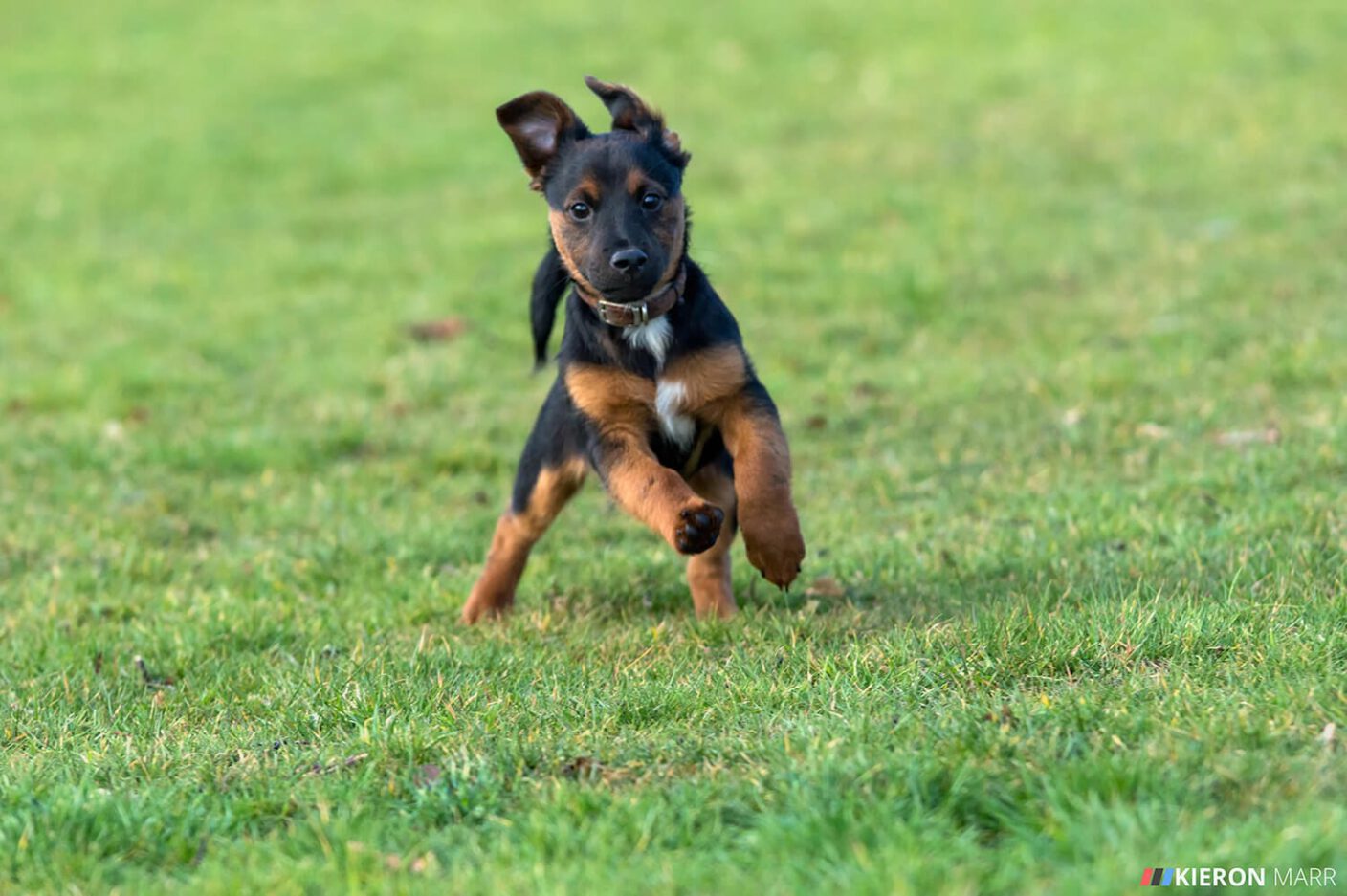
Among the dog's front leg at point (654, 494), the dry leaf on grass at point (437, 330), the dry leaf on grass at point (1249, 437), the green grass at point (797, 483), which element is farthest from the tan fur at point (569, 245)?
the dry leaf on grass at point (437, 330)

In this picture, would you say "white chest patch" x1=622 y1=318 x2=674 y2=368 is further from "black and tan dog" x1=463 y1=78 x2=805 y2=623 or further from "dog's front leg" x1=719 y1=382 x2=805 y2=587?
"dog's front leg" x1=719 y1=382 x2=805 y2=587

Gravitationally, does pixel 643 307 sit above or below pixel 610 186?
below

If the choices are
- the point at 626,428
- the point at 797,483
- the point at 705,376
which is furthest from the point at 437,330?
the point at 705,376

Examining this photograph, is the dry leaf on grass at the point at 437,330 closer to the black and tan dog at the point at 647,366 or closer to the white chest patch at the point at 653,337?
the black and tan dog at the point at 647,366

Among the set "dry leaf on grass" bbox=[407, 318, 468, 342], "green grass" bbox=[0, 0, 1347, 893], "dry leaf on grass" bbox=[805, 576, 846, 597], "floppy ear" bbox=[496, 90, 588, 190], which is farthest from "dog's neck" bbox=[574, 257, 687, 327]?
"dry leaf on grass" bbox=[407, 318, 468, 342]

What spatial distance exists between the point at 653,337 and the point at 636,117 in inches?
39.5

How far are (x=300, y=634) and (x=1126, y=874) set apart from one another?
11.8 feet

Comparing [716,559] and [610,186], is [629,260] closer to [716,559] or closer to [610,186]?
[610,186]

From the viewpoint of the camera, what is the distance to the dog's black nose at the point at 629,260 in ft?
16.6

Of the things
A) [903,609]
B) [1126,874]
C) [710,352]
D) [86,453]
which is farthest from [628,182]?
[86,453]

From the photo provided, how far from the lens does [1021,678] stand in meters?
4.25

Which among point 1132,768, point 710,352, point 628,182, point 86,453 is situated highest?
point 628,182

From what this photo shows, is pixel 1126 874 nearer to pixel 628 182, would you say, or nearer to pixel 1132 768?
pixel 1132 768

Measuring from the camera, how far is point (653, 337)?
5.25 meters
